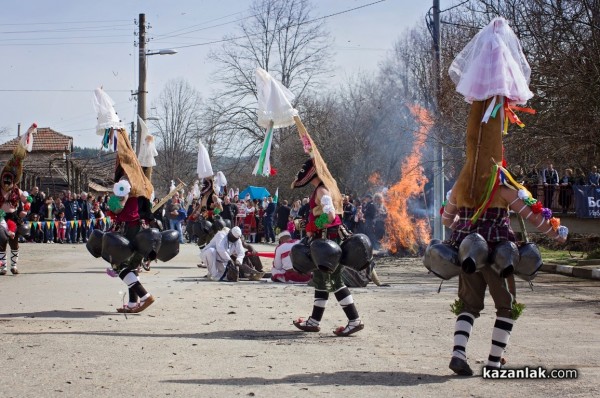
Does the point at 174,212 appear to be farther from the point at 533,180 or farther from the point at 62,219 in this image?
the point at 533,180

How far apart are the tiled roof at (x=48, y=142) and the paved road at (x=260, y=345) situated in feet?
106

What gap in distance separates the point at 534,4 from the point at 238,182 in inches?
1509

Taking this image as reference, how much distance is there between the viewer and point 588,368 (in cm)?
702

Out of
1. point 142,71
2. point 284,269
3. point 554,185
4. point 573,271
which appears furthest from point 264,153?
point 142,71

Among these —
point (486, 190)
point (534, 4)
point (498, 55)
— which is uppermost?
point (534, 4)

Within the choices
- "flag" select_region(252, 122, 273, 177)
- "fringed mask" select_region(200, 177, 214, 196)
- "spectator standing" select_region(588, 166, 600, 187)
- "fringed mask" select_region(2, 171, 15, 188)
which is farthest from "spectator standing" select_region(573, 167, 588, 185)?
"flag" select_region(252, 122, 273, 177)

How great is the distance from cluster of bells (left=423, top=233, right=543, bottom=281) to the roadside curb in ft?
36.1

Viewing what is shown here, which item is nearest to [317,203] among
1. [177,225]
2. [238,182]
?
[177,225]

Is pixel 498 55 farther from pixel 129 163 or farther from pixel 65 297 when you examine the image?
pixel 65 297

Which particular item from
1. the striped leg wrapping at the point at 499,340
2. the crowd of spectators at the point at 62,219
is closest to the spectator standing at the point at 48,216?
the crowd of spectators at the point at 62,219

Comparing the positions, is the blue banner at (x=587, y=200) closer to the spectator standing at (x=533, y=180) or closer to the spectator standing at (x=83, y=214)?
the spectator standing at (x=533, y=180)

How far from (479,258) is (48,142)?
1682 inches

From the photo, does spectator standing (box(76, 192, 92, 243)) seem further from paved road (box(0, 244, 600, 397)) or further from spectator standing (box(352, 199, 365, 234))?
paved road (box(0, 244, 600, 397))

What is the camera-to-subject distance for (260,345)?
827 cm
